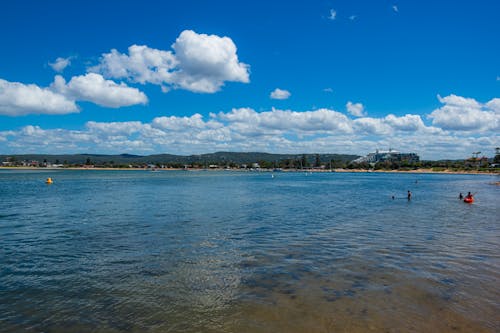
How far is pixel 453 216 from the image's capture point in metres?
36.4

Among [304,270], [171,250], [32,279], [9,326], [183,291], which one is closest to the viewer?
[9,326]

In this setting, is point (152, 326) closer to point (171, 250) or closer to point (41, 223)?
point (171, 250)

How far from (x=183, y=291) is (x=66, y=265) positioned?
7.58 m

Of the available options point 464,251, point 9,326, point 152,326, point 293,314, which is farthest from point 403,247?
point 9,326

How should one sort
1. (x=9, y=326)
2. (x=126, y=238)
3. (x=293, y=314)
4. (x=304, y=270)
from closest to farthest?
(x=9, y=326), (x=293, y=314), (x=304, y=270), (x=126, y=238)

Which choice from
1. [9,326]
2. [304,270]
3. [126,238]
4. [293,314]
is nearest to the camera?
[9,326]

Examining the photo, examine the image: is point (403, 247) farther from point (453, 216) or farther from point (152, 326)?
point (453, 216)

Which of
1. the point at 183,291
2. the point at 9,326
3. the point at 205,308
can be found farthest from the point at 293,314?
the point at 9,326

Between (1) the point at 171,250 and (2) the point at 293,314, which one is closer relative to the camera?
(2) the point at 293,314

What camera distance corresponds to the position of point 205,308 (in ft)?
39.7

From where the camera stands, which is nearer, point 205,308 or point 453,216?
point 205,308

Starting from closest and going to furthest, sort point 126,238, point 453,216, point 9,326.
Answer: point 9,326 → point 126,238 → point 453,216

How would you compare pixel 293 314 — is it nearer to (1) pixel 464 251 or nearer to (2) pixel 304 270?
(2) pixel 304 270

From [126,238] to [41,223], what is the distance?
11.9 metres
